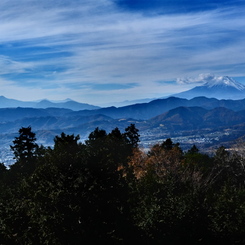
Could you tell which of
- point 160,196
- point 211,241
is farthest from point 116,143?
point 211,241

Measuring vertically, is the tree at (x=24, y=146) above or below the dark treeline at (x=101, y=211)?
above

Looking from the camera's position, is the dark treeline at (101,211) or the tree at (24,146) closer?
the dark treeline at (101,211)

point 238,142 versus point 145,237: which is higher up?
point 238,142

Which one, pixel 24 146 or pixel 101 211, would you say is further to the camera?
pixel 24 146

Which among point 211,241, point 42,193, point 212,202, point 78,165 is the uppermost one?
point 78,165

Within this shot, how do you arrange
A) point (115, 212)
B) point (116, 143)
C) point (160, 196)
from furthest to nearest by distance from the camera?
1. point (116, 143)
2. point (160, 196)
3. point (115, 212)

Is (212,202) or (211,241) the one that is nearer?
(211,241)

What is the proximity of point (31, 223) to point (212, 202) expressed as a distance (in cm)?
1229

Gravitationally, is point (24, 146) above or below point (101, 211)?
above

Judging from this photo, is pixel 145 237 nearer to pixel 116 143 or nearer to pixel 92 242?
pixel 92 242

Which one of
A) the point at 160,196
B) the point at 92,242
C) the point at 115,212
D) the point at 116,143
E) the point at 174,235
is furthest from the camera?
the point at 116,143

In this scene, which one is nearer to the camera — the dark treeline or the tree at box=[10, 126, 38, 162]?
the dark treeline

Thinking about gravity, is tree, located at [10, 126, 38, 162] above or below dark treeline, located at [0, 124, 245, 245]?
above

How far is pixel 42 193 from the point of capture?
16172 millimetres
